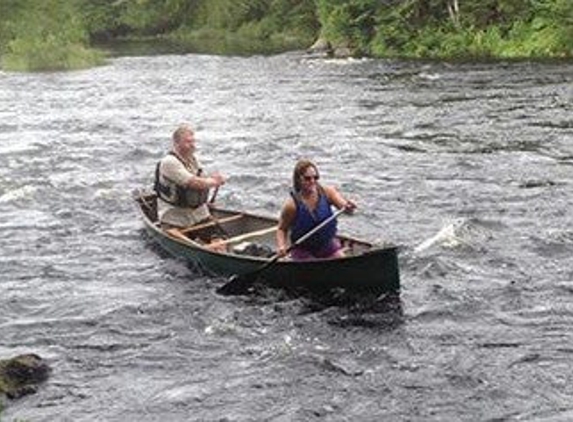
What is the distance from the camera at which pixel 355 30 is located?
4700cm

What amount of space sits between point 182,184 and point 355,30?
34614 millimetres

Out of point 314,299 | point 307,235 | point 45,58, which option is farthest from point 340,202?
point 45,58

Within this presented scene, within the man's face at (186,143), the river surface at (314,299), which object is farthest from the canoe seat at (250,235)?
the man's face at (186,143)

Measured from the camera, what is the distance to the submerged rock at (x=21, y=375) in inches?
370

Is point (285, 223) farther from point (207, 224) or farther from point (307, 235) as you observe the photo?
point (207, 224)

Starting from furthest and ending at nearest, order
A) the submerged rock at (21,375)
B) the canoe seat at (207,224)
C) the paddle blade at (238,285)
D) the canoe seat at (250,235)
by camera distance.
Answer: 1. the canoe seat at (207,224)
2. the canoe seat at (250,235)
3. the paddle blade at (238,285)
4. the submerged rock at (21,375)

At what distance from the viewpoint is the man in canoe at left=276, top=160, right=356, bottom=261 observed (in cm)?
1161

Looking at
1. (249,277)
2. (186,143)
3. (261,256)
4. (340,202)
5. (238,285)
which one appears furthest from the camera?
(186,143)

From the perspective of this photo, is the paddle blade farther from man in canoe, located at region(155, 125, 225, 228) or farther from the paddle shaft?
man in canoe, located at region(155, 125, 225, 228)

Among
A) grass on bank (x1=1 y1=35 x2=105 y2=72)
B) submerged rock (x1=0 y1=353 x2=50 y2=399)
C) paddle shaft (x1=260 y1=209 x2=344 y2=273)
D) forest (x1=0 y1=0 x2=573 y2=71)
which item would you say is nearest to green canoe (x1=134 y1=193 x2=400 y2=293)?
paddle shaft (x1=260 y1=209 x2=344 y2=273)

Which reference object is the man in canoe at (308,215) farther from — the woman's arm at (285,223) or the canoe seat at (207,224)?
the canoe seat at (207,224)

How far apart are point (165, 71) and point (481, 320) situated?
3370cm

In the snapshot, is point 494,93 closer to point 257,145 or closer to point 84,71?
point 257,145

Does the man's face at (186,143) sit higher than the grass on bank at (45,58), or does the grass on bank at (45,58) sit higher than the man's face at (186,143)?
the man's face at (186,143)
